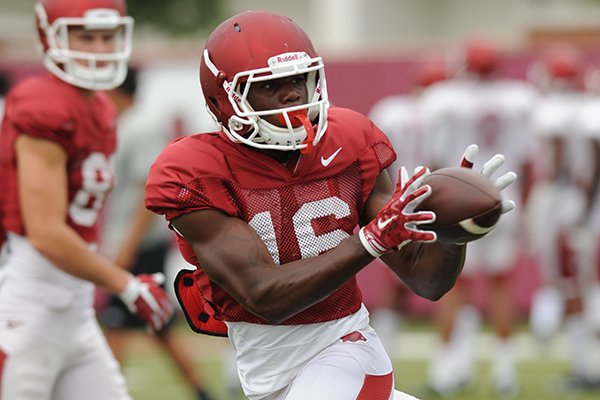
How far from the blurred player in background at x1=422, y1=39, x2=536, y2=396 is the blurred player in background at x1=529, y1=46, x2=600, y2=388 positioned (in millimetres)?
175

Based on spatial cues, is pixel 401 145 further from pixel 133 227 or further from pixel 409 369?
pixel 133 227

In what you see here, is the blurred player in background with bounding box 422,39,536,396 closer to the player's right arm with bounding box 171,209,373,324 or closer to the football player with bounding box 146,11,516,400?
the football player with bounding box 146,11,516,400

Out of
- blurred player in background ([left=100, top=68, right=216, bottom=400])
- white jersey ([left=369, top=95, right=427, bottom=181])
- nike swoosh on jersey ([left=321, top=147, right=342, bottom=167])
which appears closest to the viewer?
nike swoosh on jersey ([left=321, top=147, right=342, bottom=167])

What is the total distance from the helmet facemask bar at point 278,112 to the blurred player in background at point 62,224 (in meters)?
1.09

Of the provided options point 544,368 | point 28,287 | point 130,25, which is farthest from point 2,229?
point 544,368

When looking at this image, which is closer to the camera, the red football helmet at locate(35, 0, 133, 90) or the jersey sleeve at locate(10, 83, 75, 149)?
the jersey sleeve at locate(10, 83, 75, 149)

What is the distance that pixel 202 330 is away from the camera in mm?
3205

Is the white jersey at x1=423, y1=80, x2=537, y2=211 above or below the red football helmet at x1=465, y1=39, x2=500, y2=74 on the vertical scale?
below

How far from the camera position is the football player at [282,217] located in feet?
9.32

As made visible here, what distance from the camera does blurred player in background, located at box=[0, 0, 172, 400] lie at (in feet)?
12.6

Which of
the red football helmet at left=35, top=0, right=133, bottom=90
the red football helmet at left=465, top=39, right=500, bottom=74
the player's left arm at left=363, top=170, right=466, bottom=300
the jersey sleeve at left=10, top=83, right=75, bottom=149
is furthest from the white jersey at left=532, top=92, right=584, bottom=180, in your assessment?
the player's left arm at left=363, top=170, right=466, bottom=300

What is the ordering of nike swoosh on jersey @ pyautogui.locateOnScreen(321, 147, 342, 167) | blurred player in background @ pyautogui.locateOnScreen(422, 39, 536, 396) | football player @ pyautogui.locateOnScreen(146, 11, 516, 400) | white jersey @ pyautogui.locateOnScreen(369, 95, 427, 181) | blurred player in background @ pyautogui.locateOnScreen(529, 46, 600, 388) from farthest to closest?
white jersey @ pyautogui.locateOnScreen(369, 95, 427, 181)
blurred player in background @ pyautogui.locateOnScreen(529, 46, 600, 388)
blurred player in background @ pyautogui.locateOnScreen(422, 39, 536, 396)
nike swoosh on jersey @ pyautogui.locateOnScreen(321, 147, 342, 167)
football player @ pyautogui.locateOnScreen(146, 11, 516, 400)

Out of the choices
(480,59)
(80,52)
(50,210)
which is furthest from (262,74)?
(480,59)

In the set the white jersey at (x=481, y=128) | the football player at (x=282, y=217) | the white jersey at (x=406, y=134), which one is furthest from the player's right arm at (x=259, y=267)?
the white jersey at (x=406, y=134)
